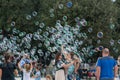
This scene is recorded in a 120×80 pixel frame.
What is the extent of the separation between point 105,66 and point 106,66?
0.02 meters

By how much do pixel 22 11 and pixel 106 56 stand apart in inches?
1267

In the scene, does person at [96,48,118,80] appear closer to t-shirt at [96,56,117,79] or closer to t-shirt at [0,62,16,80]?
t-shirt at [96,56,117,79]

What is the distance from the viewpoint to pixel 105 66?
11.4 m

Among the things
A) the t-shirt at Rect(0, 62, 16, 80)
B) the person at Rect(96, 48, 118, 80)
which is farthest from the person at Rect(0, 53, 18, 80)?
the person at Rect(96, 48, 118, 80)

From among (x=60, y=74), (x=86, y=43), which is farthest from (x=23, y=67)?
(x=86, y=43)

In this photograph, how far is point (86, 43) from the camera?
39.1 m

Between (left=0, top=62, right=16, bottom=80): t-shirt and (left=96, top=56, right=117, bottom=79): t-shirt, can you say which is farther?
(left=0, top=62, right=16, bottom=80): t-shirt

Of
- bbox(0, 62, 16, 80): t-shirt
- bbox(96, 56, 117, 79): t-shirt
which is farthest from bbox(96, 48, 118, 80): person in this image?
bbox(0, 62, 16, 80): t-shirt

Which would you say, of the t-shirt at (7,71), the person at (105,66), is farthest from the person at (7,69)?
the person at (105,66)

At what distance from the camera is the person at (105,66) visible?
11398 millimetres

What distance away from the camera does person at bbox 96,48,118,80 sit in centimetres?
1140

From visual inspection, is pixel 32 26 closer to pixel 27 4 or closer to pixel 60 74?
pixel 27 4

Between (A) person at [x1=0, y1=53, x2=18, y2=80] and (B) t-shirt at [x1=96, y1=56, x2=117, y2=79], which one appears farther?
(A) person at [x1=0, y1=53, x2=18, y2=80]

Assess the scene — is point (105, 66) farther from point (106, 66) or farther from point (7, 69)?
point (7, 69)
